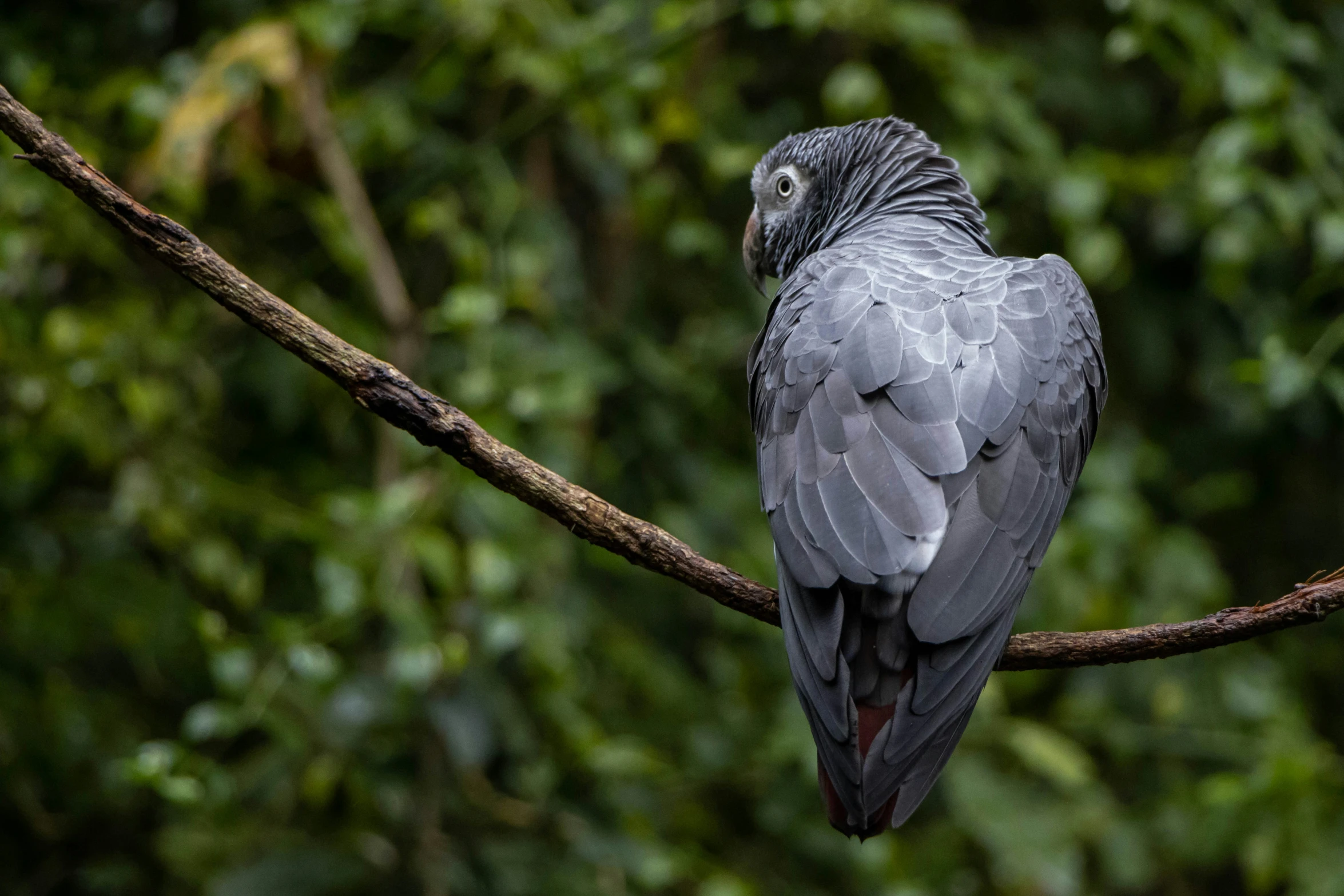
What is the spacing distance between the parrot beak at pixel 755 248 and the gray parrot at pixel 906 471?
67 cm

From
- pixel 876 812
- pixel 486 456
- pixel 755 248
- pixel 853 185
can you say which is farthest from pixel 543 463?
pixel 876 812

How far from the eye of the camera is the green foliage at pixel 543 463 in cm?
318

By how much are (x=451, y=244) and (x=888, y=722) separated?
7.19 ft

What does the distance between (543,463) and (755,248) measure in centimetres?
97

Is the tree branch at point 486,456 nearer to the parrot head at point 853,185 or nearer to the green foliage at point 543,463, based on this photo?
the green foliage at point 543,463

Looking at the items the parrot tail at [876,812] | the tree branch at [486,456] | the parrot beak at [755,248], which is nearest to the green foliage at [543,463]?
the parrot beak at [755,248]

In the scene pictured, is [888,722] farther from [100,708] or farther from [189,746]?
[100,708]

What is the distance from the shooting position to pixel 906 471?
2.07 m

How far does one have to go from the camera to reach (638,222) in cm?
405

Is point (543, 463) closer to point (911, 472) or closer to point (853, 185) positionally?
point (853, 185)

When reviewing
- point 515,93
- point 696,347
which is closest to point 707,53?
point 515,93

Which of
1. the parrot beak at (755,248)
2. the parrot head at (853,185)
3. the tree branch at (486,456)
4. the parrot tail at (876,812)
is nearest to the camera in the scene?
the tree branch at (486,456)

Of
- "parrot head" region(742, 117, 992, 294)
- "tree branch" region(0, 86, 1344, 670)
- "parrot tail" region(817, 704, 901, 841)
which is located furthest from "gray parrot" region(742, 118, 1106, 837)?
"parrot head" region(742, 117, 992, 294)

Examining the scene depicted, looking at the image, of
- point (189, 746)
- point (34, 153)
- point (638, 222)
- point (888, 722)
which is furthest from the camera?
point (638, 222)
